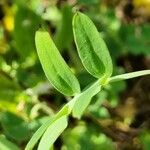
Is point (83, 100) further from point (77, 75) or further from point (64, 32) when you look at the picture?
point (64, 32)

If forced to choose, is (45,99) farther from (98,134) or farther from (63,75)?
(63,75)

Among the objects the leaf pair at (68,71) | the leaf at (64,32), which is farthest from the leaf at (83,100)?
the leaf at (64,32)

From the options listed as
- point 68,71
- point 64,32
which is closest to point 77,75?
point 64,32

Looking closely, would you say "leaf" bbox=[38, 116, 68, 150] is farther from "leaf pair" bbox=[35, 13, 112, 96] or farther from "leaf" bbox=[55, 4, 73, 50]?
"leaf" bbox=[55, 4, 73, 50]

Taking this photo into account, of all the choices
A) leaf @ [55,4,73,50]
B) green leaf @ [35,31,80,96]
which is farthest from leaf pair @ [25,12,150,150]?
leaf @ [55,4,73,50]

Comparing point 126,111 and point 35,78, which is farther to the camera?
point 126,111

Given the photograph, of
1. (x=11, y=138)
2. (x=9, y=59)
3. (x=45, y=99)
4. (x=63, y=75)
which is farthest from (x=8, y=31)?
(x=63, y=75)

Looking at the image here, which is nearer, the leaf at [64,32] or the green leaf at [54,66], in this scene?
the green leaf at [54,66]

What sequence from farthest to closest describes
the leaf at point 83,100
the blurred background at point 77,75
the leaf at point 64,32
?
the leaf at point 64,32 < the blurred background at point 77,75 < the leaf at point 83,100

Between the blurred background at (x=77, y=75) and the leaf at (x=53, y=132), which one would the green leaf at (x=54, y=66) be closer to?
the leaf at (x=53, y=132)
